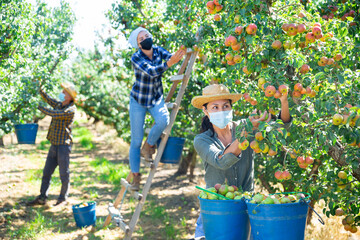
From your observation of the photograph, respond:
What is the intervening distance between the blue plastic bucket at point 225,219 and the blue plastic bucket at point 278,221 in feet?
0.60

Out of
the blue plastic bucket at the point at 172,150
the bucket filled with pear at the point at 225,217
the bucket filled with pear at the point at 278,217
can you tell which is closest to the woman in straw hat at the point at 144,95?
the blue plastic bucket at the point at 172,150

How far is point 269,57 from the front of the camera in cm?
228

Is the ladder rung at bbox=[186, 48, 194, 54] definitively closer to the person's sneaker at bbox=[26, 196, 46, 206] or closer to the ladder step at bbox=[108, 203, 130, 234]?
the ladder step at bbox=[108, 203, 130, 234]

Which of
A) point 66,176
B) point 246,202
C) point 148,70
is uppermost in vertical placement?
point 148,70

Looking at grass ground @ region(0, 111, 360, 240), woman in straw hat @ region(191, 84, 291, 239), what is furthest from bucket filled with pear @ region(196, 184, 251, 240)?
grass ground @ region(0, 111, 360, 240)

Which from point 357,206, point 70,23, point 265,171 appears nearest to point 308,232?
point 265,171

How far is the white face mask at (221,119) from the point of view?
2701 mm

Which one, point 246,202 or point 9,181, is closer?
point 246,202

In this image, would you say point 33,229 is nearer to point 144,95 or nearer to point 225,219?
point 144,95

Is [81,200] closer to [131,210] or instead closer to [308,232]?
[131,210]

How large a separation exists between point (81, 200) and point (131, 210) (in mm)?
1129

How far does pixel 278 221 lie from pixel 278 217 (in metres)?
0.02

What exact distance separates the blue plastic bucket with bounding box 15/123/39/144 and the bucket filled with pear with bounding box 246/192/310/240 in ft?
17.4

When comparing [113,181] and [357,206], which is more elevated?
[357,206]
